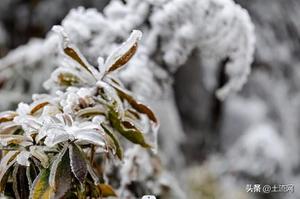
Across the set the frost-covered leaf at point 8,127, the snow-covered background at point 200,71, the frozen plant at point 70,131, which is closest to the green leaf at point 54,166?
the frozen plant at point 70,131

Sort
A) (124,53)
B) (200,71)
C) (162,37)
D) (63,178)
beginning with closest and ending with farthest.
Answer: (63,178)
(124,53)
(162,37)
(200,71)

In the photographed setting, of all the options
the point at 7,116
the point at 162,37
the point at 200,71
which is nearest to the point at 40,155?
the point at 7,116

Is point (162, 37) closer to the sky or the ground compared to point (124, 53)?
closer to the sky

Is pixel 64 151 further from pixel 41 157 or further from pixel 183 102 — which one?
pixel 183 102

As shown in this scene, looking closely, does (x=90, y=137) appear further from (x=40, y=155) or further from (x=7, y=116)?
(x=7, y=116)

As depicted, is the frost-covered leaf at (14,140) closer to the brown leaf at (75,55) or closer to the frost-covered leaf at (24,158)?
the frost-covered leaf at (24,158)

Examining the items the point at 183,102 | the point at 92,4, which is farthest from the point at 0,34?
the point at 183,102
